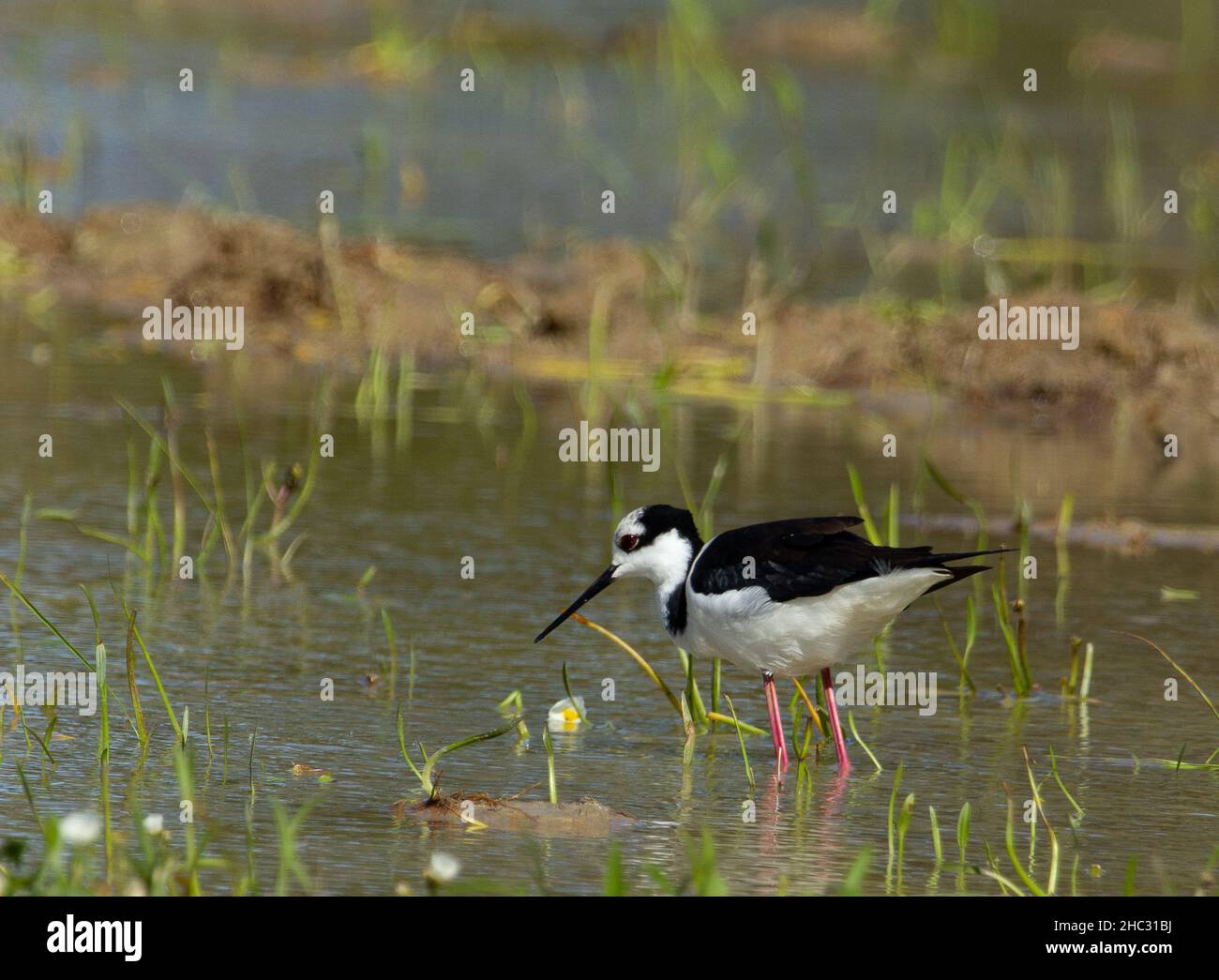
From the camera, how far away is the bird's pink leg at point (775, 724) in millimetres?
6281

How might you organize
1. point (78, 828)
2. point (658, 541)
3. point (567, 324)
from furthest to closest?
point (567, 324) < point (658, 541) < point (78, 828)

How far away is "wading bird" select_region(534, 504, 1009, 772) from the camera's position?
245 inches

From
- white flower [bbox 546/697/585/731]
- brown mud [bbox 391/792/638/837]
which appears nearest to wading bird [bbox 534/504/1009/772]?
white flower [bbox 546/697/585/731]

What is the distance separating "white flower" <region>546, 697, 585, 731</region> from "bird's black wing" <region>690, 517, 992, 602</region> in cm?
50

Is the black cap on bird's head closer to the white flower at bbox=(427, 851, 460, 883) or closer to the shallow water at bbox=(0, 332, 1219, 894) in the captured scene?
the shallow water at bbox=(0, 332, 1219, 894)

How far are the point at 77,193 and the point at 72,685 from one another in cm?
1024

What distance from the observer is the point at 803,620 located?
20.7ft

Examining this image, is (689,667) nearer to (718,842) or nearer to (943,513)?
(718,842)

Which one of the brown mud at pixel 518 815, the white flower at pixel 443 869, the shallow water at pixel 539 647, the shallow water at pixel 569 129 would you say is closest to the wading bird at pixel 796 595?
the shallow water at pixel 539 647

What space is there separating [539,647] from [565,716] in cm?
90

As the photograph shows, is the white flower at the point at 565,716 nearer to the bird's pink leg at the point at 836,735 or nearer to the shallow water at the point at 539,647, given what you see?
the shallow water at the point at 539,647

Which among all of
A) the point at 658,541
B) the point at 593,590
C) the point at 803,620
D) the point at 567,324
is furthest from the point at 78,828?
the point at 567,324

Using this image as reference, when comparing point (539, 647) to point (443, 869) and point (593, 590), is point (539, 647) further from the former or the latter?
point (443, 869)

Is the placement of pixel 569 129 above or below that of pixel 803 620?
above
